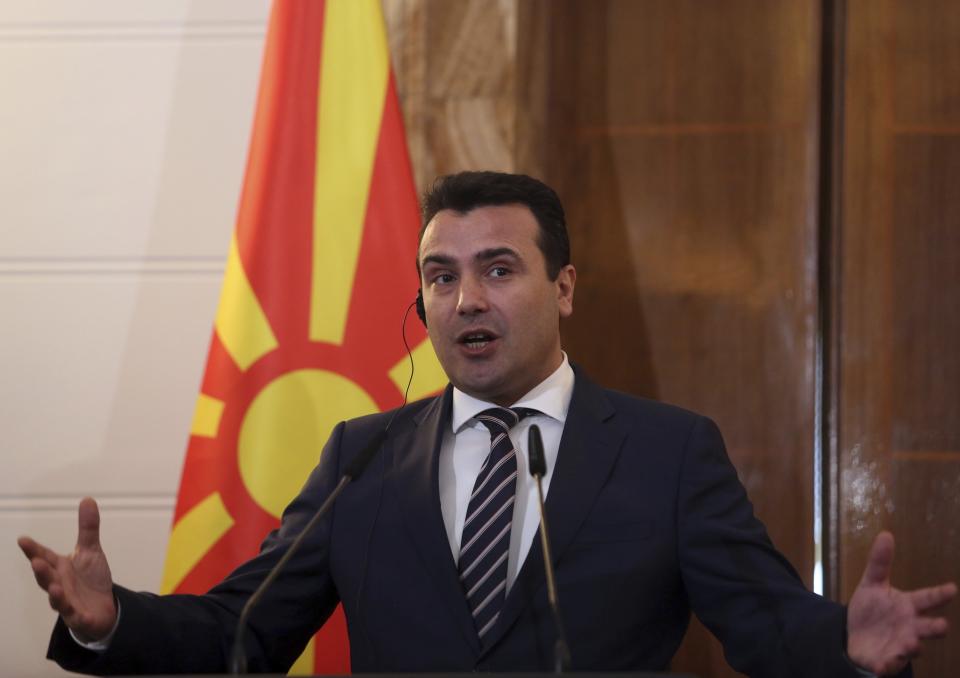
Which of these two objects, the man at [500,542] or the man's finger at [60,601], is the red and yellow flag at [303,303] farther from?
the man's finger at [60,601]

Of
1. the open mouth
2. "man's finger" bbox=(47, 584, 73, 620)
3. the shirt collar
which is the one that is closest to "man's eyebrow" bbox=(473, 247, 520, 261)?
the open mouth

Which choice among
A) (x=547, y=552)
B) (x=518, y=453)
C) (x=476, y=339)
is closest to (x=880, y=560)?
(x=547, y=552)

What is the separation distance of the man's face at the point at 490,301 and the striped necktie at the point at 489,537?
0.50 ft

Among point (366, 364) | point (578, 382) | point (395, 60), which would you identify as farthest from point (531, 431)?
point (395, 60)

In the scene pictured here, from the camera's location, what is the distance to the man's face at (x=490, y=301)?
200 centimetres

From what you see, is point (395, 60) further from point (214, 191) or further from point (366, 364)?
point (366, 364)

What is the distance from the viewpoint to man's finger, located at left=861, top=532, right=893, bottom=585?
1.46m

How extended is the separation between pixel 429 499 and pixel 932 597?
2.69 ft

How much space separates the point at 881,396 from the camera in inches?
113

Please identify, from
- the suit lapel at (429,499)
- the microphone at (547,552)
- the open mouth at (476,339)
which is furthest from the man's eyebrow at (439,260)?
the microphone at (547,552)

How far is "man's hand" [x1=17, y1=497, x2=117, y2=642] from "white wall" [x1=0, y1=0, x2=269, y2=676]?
4.37ft

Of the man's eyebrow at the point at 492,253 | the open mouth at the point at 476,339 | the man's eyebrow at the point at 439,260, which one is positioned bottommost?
the open mouth at the point at 476,339

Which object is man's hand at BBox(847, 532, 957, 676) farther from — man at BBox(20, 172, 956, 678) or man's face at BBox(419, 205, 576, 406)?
man's face at BBox(419, 205, 576, 406)

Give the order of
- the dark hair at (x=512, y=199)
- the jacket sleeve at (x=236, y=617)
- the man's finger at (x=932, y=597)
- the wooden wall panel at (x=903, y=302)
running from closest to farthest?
the man's finger at (x=932, y=597), the jacket sleeve at (x=236, y=617), the dark hair at (x=512, y=199), the wooden wall panel at (x=903, y=302)
